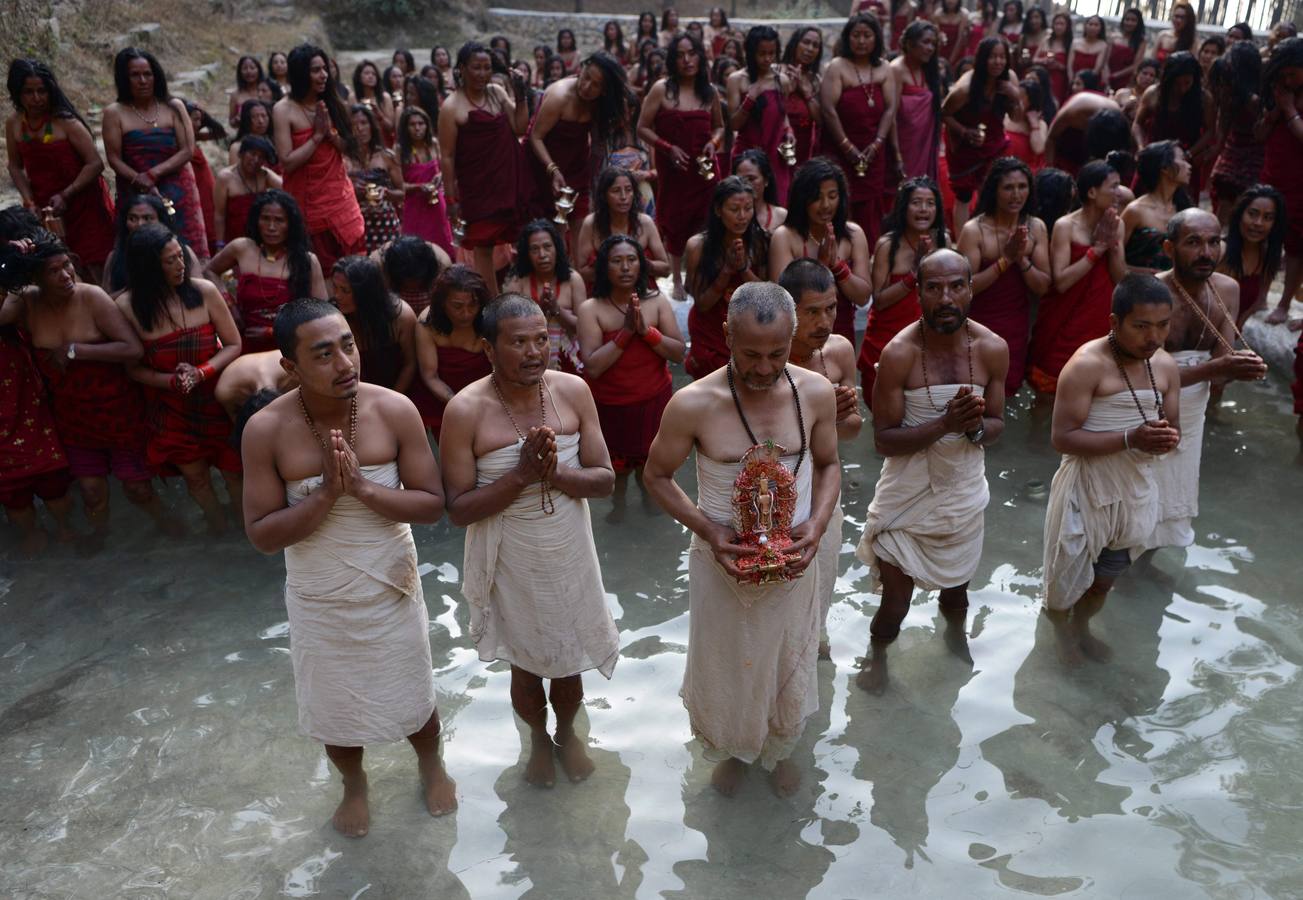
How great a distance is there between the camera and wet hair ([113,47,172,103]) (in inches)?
265

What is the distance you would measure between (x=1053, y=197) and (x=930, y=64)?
215 cm

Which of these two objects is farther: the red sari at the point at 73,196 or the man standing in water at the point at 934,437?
the red sari at the point at 73,196

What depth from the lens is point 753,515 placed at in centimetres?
319

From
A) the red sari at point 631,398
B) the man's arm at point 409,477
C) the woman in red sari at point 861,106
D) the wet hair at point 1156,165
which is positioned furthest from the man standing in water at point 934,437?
the woman in red sari at point 861,106

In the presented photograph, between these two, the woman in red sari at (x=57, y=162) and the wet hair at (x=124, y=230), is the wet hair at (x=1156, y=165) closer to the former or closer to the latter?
the wet hair at (x=124, y=230)

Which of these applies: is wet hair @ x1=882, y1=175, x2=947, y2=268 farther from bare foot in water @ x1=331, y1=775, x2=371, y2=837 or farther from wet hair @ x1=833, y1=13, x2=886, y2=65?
bare foot in water @ x1=331, y1=775, x2=371, y2=837

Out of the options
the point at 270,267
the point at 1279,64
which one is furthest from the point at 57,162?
the point at 1279,64

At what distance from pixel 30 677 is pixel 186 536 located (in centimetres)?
124

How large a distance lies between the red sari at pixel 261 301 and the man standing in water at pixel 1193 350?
452 cm

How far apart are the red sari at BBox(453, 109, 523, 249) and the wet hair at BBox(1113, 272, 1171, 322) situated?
4.78 metres

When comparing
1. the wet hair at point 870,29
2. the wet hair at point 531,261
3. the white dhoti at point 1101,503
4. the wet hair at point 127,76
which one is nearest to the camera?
the white dhoti at point 1101,503

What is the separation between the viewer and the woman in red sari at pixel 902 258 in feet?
18.6

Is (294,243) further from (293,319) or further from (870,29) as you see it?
(870,29)

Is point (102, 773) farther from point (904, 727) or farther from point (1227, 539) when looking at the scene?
point (1227, 539)
